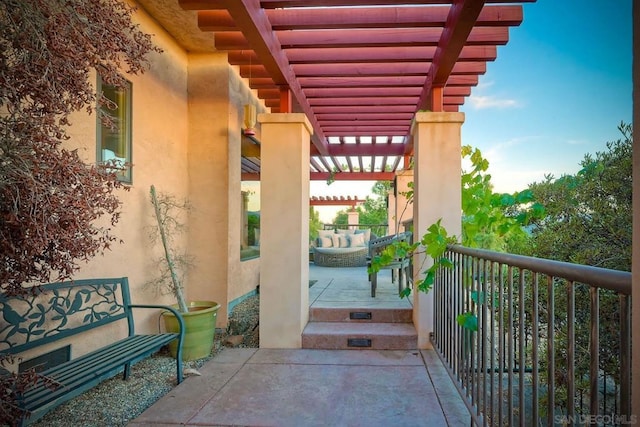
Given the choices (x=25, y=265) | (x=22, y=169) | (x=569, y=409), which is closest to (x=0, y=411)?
(x=25, y=265)

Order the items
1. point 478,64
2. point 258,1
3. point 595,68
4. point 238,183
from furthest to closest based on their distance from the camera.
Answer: point 595,68 < point 238,183 < point 478,64 < point 258,1

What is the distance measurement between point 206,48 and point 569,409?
463cm

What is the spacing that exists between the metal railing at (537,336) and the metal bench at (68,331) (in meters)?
1.98

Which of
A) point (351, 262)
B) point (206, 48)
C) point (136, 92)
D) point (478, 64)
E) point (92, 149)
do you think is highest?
point (206, 48)

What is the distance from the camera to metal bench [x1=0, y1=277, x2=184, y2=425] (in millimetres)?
1968

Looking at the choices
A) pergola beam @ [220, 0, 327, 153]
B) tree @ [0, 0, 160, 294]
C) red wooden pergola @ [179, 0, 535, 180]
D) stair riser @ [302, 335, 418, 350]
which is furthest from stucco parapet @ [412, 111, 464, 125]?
tree @ [0, 0, 160, 294]

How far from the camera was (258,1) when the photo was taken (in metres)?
2.43

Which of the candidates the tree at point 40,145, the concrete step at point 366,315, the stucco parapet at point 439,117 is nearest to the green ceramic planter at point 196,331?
the concrete step at point 366,315

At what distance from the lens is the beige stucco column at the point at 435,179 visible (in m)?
3.42

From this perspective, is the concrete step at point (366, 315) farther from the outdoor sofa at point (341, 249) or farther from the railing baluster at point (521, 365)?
the outdoor sofa at point (341, 249)

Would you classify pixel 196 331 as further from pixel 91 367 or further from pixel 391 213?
pixel 391 213

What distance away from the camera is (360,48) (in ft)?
10.5

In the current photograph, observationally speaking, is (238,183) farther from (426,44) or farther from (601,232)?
(601,232)

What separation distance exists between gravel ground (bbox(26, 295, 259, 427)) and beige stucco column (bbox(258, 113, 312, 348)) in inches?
15.4
